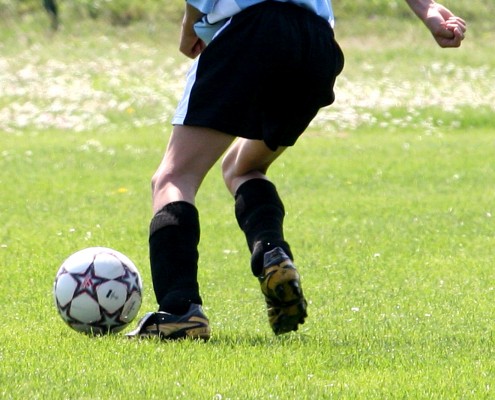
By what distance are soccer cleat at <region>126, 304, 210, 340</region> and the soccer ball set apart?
347mm

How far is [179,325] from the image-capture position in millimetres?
4758

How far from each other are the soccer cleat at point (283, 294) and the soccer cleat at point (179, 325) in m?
0.28

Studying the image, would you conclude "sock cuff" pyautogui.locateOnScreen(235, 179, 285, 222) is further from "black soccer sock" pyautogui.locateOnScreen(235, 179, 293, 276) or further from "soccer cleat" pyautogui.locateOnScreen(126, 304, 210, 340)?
"soccer cleat" pyautogui.locateOnScreen(126, 304, 210, 340)

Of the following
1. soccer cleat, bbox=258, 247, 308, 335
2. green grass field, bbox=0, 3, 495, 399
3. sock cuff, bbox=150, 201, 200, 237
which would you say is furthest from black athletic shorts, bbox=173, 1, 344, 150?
green grass field, bbox=0, 3, 495, 399

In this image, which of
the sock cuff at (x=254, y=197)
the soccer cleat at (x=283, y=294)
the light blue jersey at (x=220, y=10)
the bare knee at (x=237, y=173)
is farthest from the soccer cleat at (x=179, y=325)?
the light blue jersey at (x=220, y=10)

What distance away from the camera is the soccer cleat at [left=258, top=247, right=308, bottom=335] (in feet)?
15.6

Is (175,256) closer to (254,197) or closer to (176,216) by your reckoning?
(176,216)

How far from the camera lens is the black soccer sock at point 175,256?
4793 millimetres

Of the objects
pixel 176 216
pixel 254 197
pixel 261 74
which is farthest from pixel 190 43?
pixel 176 216

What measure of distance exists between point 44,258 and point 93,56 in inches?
686

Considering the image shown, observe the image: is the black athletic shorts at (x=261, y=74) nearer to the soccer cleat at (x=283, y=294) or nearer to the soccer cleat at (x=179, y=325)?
the soccer cleat at (x=283, y=294)

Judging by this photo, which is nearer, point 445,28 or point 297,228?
point 445,28

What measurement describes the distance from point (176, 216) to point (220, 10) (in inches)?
33.9

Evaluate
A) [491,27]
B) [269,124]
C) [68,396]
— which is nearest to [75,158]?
[269,124]
